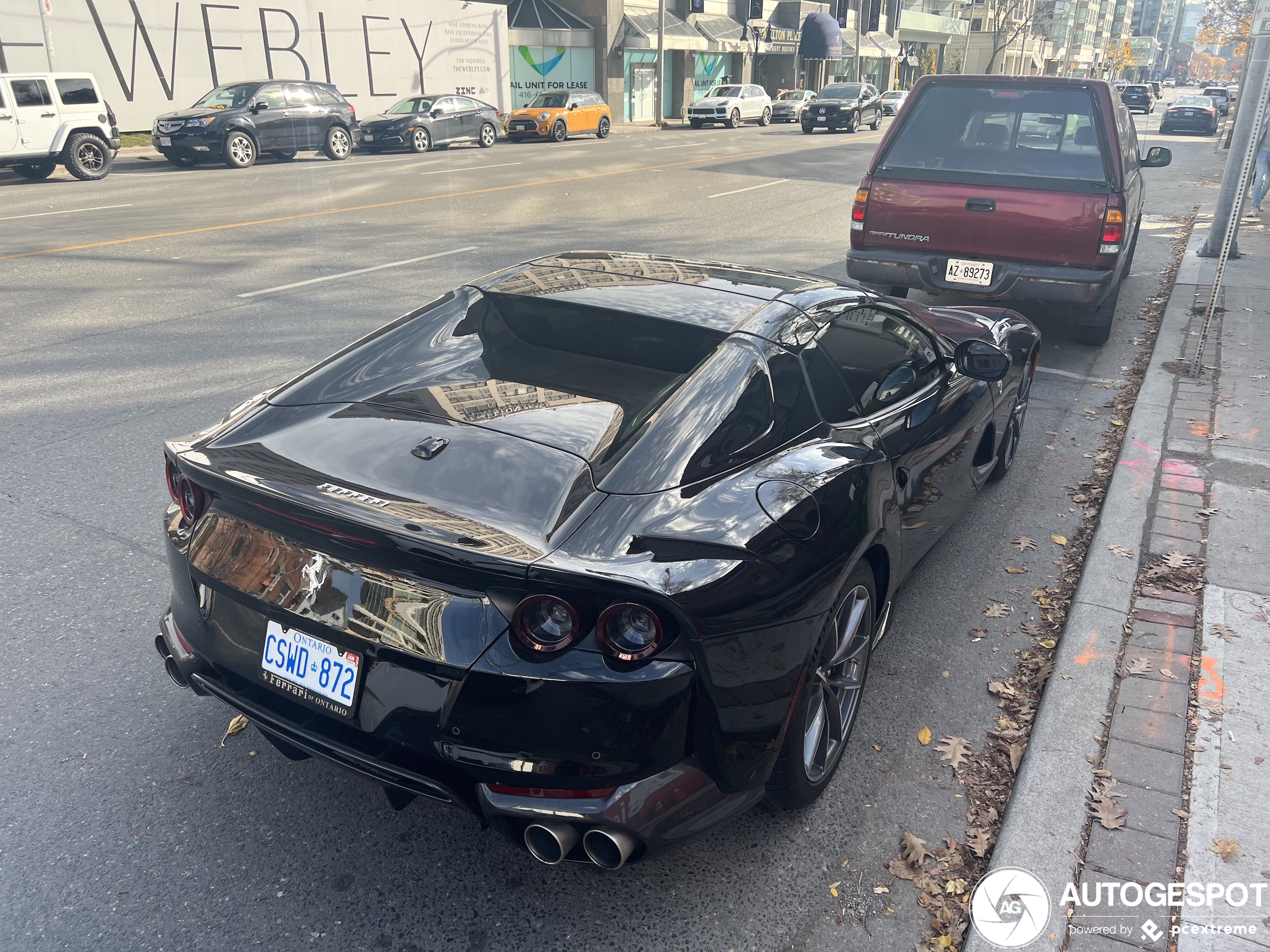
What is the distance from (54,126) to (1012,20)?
81.5m

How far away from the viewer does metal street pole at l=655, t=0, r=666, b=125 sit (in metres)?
39.9

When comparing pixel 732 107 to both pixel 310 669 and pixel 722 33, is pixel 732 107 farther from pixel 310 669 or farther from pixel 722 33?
pixel 310 669

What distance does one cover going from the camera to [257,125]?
2161 centimetres

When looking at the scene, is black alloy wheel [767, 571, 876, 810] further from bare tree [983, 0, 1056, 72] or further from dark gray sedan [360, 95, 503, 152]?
bare tree [983, 0, 1056, 72]

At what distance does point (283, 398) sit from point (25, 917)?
1.59 m

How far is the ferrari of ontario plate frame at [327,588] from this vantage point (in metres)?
2.26

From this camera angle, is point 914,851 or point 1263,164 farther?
point 1263,164

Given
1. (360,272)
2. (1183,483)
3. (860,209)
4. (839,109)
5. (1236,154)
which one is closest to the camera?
(1183,483)

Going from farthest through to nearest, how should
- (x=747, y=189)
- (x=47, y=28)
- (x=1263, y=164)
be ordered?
(x=47, y=28) → (x=747, y=189) → (x=1263, y=164)

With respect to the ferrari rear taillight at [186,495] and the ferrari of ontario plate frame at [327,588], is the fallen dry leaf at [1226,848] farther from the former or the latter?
the ferrari rear taillight at [186,495]

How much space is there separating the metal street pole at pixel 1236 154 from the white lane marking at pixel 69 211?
49.7ft

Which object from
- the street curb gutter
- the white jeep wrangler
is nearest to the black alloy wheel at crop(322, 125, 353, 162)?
the white jeep wrangler

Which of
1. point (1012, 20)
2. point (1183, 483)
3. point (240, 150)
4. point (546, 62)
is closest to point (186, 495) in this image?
point (1183, 483)

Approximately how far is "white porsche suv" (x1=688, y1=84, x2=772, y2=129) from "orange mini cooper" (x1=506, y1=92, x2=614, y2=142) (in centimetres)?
711
